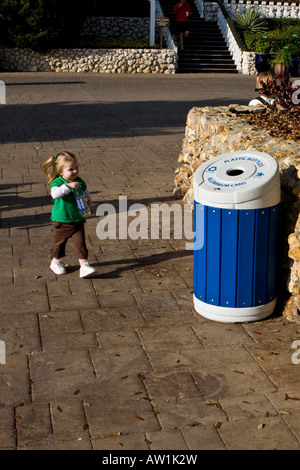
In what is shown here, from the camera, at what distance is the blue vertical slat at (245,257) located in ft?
17.2

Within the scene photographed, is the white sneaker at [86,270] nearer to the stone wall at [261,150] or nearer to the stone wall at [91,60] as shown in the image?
the stone wall at [261,150]

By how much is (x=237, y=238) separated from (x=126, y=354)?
124cm

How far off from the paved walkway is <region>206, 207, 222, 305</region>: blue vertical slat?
0.27 metres

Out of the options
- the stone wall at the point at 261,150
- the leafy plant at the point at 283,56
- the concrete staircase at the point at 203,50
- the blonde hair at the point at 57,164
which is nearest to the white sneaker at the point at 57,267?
the blonde hair at the point at 57,164

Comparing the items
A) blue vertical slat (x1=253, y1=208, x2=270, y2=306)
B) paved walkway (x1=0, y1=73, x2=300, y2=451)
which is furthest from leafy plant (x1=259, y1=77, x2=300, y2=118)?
blue vertical slat (x1=253, y1=208, x2=270, y2=306)

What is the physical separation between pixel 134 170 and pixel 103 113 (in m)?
6.09

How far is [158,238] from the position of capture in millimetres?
7668

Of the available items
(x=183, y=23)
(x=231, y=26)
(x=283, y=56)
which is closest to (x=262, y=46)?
(x=283, y=56)

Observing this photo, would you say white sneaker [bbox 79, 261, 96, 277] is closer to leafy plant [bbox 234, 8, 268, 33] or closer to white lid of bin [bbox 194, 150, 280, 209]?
white lid of bin [bbox 194, 150, 280, 209]

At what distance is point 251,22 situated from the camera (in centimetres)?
2844

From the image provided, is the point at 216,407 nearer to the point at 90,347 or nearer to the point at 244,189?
the point at 90,347

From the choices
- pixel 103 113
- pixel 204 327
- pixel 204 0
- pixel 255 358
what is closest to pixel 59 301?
pixel 204 327

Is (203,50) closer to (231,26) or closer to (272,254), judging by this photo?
(231,26)

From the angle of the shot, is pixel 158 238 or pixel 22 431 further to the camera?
pixel 158 238
